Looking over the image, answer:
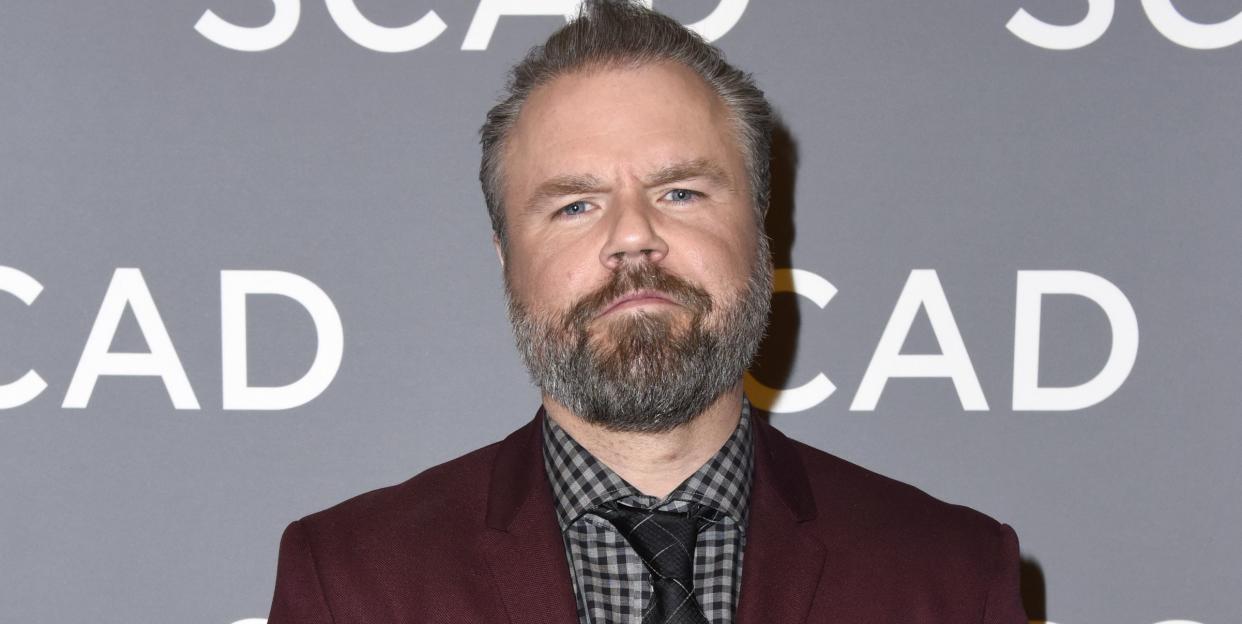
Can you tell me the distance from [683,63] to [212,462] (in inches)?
41.3

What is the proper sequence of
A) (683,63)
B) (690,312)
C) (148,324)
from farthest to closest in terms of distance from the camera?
(148,324) < (683,63) < (690,312)

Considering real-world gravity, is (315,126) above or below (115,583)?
above

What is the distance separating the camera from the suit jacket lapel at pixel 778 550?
4.40ft

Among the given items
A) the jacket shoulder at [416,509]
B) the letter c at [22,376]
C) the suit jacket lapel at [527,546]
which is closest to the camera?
the suit jacket lapel at [527,546]

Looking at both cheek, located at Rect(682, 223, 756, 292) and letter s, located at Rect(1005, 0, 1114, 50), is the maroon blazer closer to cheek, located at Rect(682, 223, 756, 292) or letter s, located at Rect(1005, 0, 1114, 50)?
cheek, located at Rect(682, 223, 756, 292)

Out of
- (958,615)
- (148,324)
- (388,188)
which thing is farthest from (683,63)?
(148,324)

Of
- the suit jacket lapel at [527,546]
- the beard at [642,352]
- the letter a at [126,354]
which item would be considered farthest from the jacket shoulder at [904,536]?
the letter a at [126,354]

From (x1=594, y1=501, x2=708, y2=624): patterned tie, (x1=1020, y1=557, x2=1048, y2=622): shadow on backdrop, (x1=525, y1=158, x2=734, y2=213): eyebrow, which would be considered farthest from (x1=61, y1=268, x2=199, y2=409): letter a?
(x1=1020, y1=557, x2=1048, y2=622): shadow on backdrop

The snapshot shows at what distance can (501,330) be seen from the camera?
182 cm

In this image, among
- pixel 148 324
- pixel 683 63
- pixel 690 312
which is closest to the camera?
pixel 690 312

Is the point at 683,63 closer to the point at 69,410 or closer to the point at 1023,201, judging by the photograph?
the point at 1023,201

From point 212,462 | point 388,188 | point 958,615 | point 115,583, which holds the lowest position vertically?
point 958,615

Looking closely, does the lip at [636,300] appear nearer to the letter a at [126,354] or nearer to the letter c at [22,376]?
the letter a at [126,354]

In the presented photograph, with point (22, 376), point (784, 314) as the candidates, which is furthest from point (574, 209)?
point (22, 376)
